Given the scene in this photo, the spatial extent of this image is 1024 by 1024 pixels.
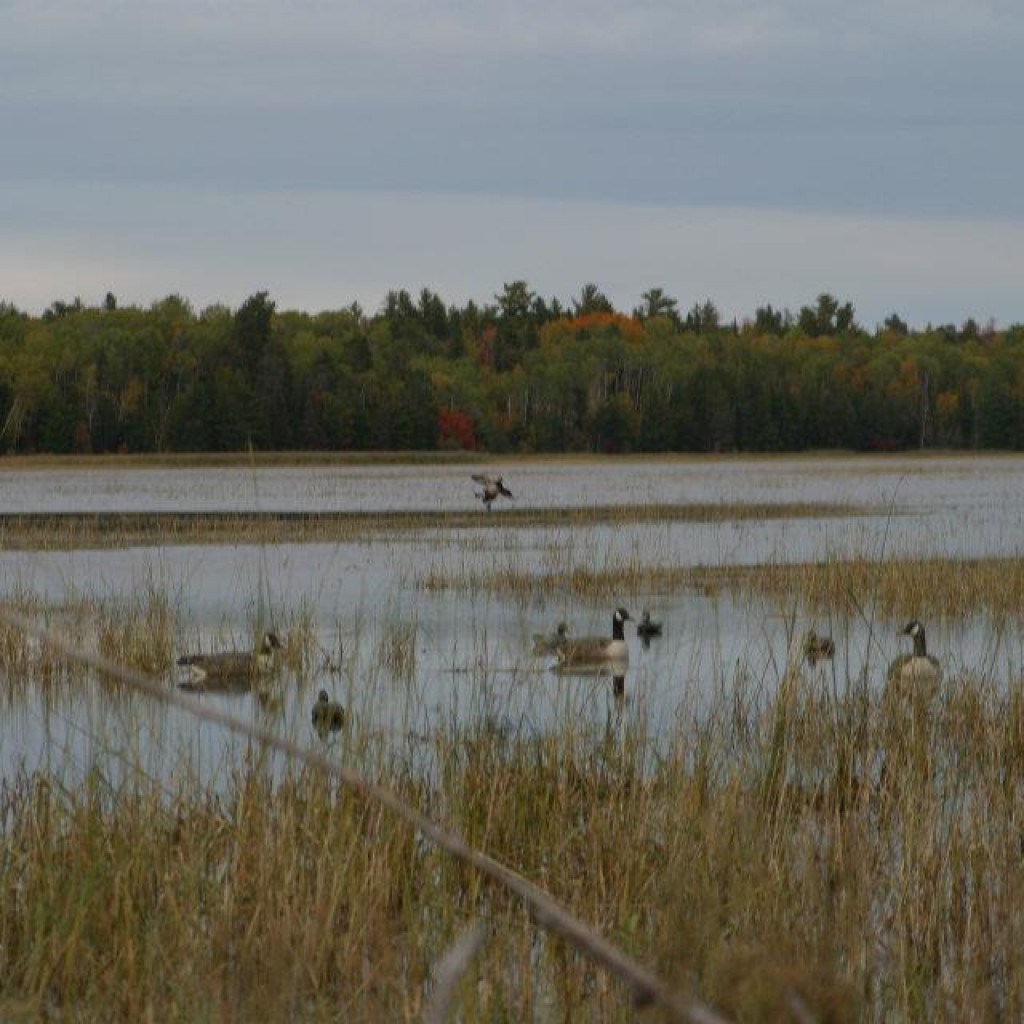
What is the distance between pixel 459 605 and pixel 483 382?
112 meters

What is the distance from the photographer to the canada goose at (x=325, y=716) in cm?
1069

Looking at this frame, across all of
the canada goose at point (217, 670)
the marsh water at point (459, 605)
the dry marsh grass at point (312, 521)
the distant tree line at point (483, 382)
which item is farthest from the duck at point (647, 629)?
the distant tree line at point (483, 382)

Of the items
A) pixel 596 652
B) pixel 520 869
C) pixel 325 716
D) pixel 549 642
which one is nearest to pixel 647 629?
pixel 549 642

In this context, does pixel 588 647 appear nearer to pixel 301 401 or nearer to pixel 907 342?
pixel 301 401

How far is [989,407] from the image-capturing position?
121188mm

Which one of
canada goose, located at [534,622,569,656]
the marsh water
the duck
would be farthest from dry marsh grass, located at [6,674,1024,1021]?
the duck

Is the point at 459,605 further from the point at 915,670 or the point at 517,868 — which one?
the point at 517,868

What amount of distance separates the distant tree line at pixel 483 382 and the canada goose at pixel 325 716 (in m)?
62.8

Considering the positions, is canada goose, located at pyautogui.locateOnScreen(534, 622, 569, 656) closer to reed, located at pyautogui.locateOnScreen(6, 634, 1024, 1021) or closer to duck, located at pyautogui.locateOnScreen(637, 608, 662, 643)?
duck, located at pyautogui.locateOnScreen(637, 608, 662, 643)

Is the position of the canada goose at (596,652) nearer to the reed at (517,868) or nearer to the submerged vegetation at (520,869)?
the submerged vegetation at (520,869)

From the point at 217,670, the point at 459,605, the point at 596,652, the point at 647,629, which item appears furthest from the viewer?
the point at 459,605

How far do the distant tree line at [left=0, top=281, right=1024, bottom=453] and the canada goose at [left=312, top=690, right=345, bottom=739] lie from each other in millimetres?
62812

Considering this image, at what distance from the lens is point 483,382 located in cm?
12988

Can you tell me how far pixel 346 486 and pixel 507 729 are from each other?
4584 centimetres
